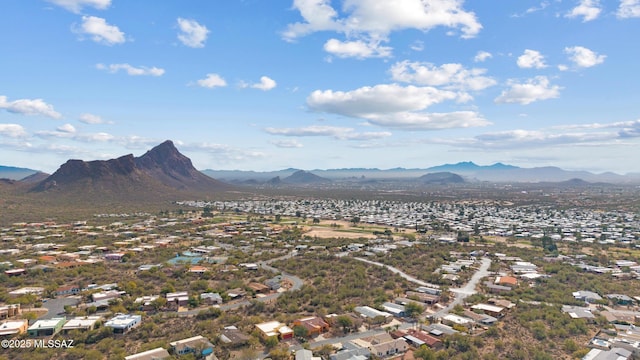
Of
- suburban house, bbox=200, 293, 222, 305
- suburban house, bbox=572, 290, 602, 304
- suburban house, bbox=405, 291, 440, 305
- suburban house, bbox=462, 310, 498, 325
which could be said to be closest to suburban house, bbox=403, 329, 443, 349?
suburban house, bbox=462, 310, 498, 325

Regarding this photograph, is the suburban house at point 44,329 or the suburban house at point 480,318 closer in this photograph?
the suburban house at point 44,329

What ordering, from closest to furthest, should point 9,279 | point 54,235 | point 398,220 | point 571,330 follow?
→ point 571,330 < point 9,279 < point 54,235 < point 398,220

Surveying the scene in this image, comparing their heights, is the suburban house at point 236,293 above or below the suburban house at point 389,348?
above

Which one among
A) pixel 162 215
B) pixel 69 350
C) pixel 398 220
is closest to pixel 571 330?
pixel 69 350

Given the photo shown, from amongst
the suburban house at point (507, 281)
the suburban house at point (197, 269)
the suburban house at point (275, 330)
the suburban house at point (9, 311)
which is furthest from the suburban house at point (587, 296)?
the suburban house at point (9, 311)

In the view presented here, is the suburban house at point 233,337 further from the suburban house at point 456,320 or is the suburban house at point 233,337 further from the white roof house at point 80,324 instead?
the suburban house at point 456,320

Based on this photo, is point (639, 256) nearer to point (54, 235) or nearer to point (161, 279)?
point (161, 279)
